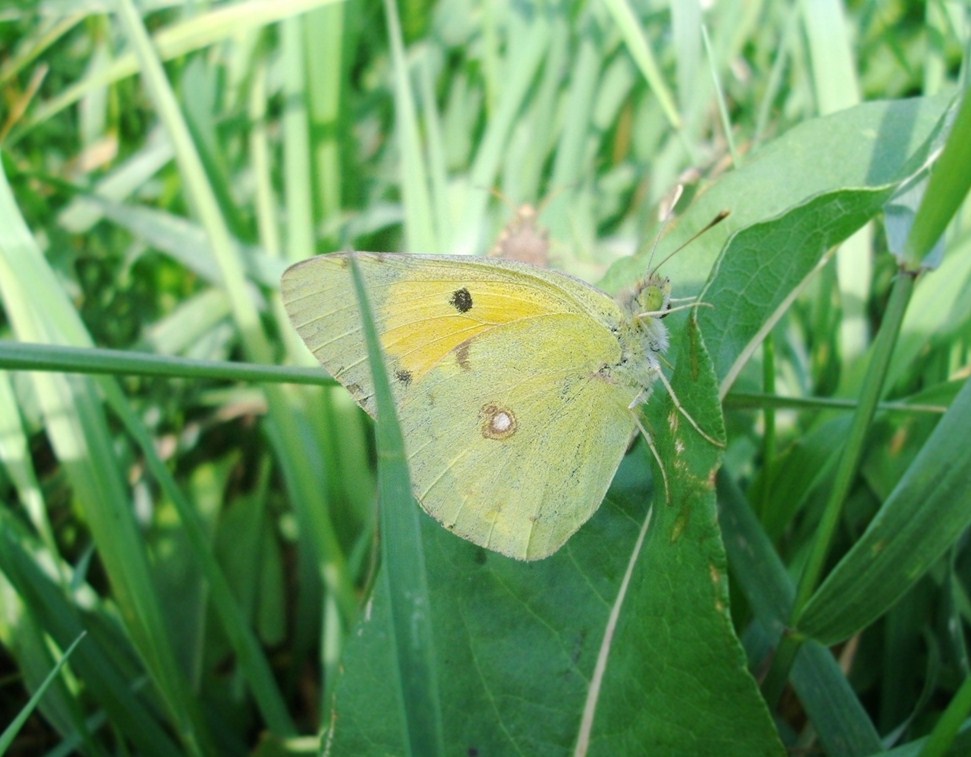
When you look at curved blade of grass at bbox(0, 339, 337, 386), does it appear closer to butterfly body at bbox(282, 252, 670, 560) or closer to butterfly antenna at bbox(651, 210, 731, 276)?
butterfly body at bbox(282, 252, 670, 560)

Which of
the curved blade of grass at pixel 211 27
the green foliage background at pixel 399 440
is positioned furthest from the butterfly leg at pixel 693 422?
the curved blade of grass at pixel 211 27

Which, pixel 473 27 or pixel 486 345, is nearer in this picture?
pixel 486 345

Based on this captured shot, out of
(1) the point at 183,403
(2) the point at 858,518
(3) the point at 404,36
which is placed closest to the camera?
(2) the point at 858,518

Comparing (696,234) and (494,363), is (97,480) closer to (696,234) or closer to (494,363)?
(494,363)

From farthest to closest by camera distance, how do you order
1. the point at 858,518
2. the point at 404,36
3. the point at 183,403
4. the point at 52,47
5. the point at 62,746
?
the point at 404,36, the point at 52,47, the point at 183,403, the point at 858,518, the point at 62,746

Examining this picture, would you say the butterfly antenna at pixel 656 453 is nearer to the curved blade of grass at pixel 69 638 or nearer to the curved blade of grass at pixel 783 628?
the curved blade of grass at pixel 783 628

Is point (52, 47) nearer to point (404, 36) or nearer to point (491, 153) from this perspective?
point (404, 36)

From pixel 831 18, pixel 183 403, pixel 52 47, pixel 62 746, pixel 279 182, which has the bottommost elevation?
pixel 62 746

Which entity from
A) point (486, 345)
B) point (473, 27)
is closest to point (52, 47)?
point (473, 27)
